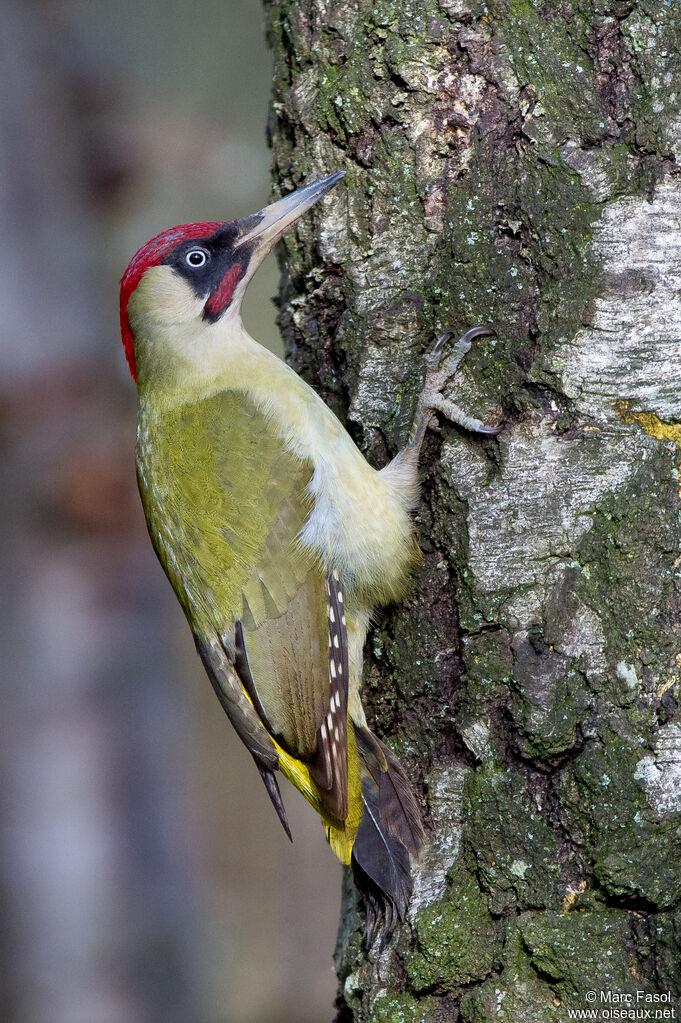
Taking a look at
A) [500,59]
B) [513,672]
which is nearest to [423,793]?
[513,672]

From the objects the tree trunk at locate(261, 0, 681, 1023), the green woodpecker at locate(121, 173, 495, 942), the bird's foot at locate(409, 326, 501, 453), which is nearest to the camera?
the tree trunk at locate(261, 0, 681, 1023)

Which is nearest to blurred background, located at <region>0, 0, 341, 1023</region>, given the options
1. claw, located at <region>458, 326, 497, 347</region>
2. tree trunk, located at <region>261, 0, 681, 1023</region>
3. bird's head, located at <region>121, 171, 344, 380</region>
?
bird's head, located at <region>121, 171, 344, 380</region>

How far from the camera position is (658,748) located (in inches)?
76.3

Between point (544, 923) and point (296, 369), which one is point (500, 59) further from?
point (544, 923)

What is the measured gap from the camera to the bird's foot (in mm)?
2125

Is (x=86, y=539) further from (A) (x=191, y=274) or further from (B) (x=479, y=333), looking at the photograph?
(B) (x=479, y=333)

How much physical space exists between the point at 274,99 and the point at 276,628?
1.35m

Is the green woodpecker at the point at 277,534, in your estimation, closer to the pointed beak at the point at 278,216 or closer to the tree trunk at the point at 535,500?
the pointed beak at the point at 278,216

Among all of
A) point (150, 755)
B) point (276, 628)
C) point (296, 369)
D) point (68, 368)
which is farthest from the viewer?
point (150, 755)

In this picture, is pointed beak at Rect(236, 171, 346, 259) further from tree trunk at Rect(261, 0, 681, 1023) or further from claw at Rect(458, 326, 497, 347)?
claw at Rect(458, 326, 497, 347)

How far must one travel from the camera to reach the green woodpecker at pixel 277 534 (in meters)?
2.28

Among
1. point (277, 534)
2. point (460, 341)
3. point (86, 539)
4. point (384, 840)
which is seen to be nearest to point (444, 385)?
point (460, 341)

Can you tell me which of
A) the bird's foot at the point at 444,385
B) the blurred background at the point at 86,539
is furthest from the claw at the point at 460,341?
the blurred background at the point at 86,539

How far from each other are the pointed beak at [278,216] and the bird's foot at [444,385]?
18.6 inches
